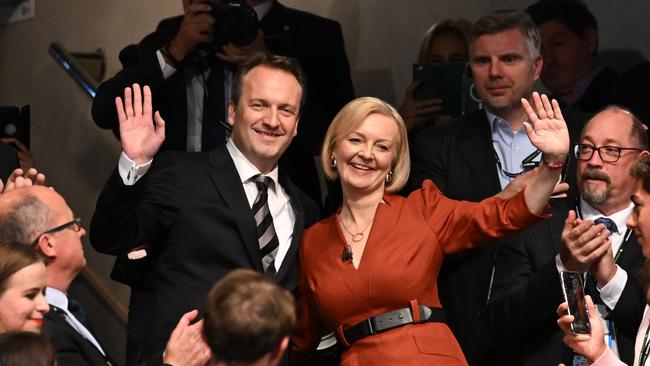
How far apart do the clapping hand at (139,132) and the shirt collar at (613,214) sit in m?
1.38

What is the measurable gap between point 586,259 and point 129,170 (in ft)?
4.47

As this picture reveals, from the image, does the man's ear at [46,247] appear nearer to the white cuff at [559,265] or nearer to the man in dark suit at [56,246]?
the man in dark suit at [56,246]

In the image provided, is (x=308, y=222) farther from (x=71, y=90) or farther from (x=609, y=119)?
(x=71, y=90)

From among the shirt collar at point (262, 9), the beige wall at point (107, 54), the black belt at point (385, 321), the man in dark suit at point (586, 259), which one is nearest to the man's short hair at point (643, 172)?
the man in dark suit at point (586, 259)

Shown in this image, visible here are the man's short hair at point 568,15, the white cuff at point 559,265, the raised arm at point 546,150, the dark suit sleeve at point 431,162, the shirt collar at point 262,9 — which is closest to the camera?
the raised arm at point 546,150

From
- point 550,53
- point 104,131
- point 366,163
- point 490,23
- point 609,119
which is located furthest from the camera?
point 104,131

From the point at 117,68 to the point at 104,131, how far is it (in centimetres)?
32

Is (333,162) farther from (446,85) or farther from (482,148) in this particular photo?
(446,85)

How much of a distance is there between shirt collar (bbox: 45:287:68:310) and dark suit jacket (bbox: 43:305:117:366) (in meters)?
0.04

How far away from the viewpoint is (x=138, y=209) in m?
4.44

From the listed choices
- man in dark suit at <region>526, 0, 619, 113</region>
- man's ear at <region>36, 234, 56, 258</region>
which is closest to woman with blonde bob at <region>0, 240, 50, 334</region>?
man's ear at <region>36, 234, 56, 258</region>

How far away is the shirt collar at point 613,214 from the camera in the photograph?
4676mm

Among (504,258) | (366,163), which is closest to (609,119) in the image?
(504,258)

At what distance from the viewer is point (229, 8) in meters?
5.35
